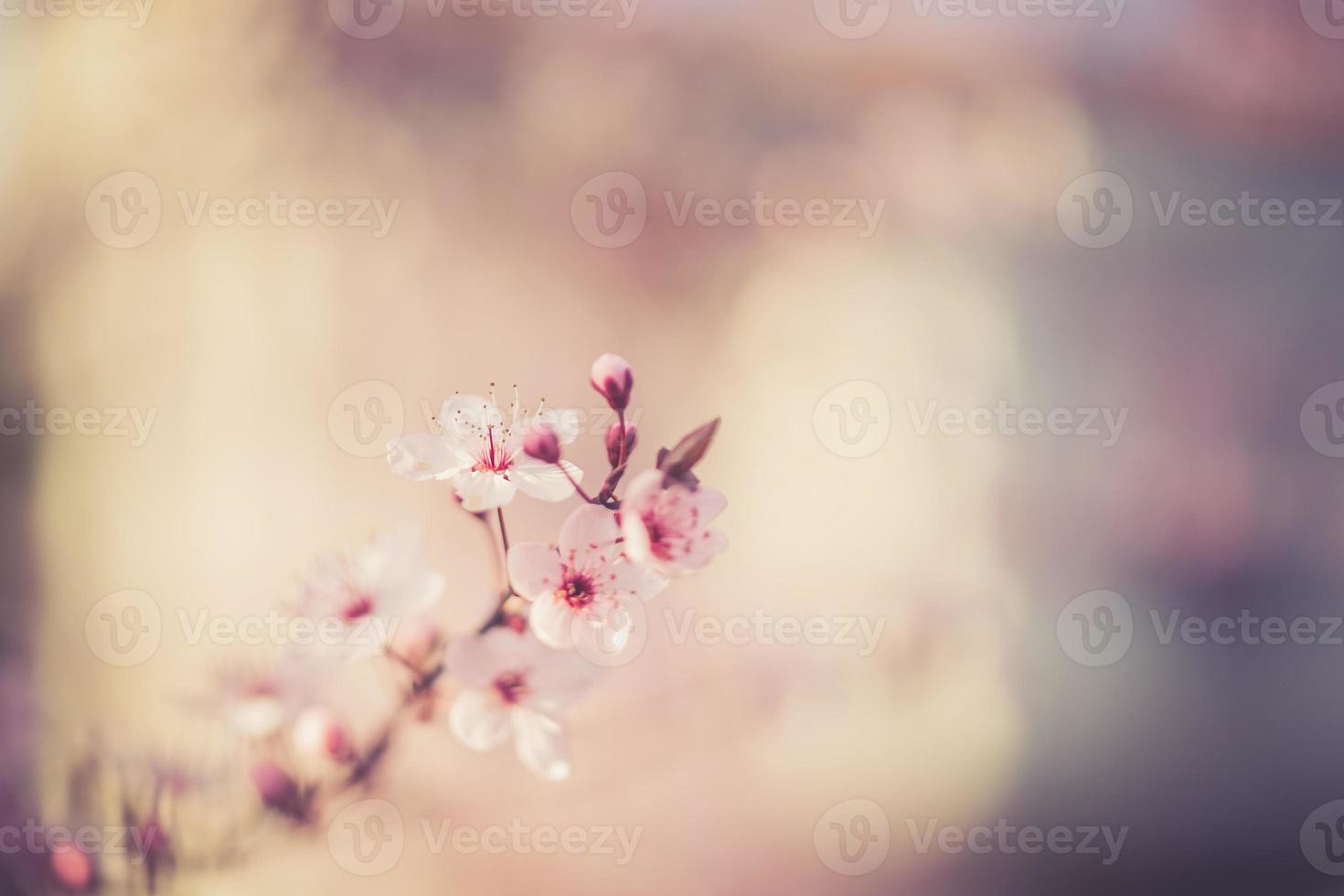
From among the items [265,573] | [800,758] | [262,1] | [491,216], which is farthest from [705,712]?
[262,1]

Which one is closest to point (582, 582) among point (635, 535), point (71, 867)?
point (635, 535)

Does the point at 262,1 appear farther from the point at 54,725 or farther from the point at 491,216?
the point at 54,725

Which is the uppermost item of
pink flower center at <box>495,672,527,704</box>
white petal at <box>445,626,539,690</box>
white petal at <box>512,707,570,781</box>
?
white petal at <box>445,626,539,690</box>

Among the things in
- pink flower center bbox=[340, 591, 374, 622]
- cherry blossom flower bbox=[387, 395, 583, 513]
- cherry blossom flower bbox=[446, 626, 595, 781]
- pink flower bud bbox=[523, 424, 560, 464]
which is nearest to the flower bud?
pink flower center bbox=[340, 591, 374, 622]

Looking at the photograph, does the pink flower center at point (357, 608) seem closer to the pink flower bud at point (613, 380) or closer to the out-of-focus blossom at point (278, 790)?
the out-of-focus blossom at point (278, 790)

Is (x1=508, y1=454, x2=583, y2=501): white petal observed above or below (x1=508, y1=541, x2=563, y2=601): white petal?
above

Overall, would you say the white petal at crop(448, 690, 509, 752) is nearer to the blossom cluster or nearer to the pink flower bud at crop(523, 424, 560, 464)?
the blossom cluster
